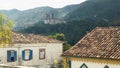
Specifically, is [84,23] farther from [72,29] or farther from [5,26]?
[5,26]

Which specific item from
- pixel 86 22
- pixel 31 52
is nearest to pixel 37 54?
pixel 31 52

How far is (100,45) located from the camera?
26828mm

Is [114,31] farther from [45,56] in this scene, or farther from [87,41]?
[45,56]

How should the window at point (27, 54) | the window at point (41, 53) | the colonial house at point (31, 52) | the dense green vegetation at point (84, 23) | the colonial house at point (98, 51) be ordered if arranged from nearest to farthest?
the colonial house at point (98, 51) < the colonial house at point (31, 52) < the window at point (27, 54) < the window at point (41, 53) < the dense green vegetation at point (84, 23)

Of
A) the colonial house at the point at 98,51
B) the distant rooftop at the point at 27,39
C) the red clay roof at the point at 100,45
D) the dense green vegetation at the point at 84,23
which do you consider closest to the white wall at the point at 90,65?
the colonial house at the point at 98,51

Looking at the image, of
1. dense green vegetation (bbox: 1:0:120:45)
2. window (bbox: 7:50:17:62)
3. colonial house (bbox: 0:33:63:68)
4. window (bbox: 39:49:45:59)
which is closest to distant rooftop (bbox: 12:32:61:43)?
colonial house (bbox: 0:33:63:68)

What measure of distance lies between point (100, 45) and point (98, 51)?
0.97 metres

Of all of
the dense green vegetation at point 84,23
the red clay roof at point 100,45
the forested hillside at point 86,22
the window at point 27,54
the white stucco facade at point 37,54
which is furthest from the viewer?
the forested hillside at point 86,22

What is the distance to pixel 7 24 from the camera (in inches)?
1138

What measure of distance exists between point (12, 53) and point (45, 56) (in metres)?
5.16

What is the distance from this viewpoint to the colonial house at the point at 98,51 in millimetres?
24438

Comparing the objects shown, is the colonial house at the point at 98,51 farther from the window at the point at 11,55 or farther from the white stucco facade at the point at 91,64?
the window at the point at 11,55

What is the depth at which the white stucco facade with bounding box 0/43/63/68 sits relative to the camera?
122 feet

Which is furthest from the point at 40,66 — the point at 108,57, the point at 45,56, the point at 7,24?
the point at 108,57
